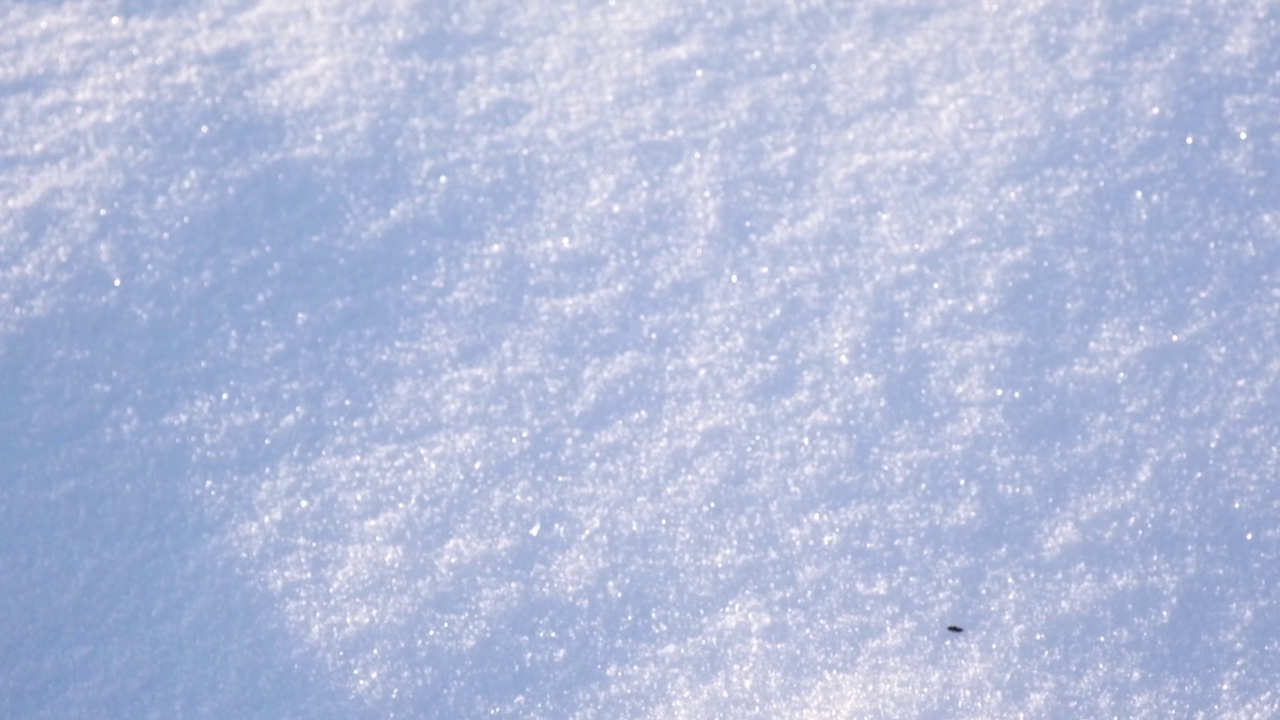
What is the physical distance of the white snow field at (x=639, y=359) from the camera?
0.88 m

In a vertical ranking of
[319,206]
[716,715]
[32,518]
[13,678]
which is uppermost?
[319,206]

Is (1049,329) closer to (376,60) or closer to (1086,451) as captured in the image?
(1086,451)

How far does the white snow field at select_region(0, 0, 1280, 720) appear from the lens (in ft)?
2.89

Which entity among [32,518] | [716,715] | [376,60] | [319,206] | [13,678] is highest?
[376,60]

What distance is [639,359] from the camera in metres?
0.94

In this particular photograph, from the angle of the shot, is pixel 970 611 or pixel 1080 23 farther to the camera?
pixel 1080 23

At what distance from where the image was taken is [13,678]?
897 mm

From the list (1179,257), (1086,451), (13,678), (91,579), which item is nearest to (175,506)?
(91,579)

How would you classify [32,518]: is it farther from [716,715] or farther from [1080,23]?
[1080,23]

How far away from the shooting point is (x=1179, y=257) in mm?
936

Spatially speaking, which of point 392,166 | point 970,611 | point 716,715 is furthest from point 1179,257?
point 392,166

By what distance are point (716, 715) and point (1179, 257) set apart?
58 cm

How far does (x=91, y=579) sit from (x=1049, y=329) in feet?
2.88

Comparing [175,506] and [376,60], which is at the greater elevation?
[376,60]
